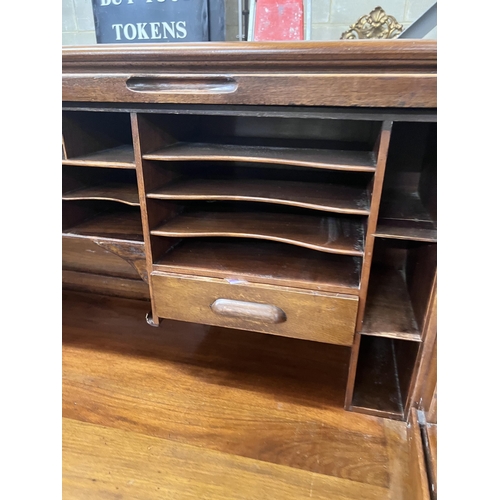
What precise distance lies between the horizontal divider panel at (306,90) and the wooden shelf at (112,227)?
0.32m

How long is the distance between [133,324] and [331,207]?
0.78 m

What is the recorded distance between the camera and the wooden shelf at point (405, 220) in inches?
25.7

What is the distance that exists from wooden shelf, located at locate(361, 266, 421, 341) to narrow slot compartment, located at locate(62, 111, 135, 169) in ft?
1.92

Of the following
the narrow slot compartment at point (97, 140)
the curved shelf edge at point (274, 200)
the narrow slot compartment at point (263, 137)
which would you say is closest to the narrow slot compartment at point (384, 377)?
the curved shelf edge at point (274, 200)

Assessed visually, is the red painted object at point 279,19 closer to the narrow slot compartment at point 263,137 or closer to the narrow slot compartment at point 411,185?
the narrow slot compartment at point 263,137

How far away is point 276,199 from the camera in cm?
70

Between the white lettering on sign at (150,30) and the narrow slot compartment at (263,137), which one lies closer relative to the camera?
the narrow slot compartment at (263,137)

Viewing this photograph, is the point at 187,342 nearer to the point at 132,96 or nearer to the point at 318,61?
the point at 132,96

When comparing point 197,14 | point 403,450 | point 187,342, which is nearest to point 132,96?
point 197,14

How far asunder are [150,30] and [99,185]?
404mm

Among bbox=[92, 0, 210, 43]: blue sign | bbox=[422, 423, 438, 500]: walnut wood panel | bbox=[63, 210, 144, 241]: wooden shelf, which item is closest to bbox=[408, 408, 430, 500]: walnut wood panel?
bbox=[422, 423, 438, 500]: walnut wood panel

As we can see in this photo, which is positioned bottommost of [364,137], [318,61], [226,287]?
[226,287]

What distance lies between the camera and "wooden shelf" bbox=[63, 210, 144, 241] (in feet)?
2.83
